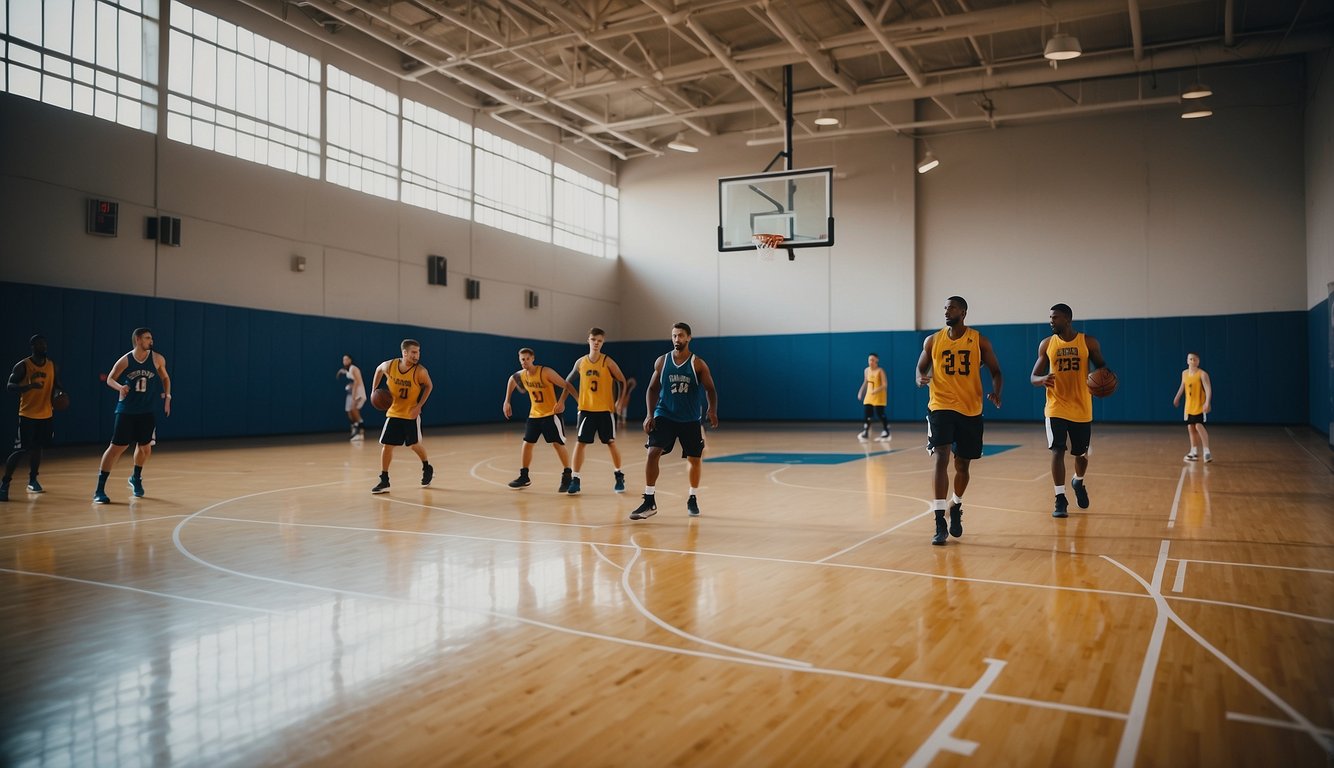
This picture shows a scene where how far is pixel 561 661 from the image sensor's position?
3855 mm

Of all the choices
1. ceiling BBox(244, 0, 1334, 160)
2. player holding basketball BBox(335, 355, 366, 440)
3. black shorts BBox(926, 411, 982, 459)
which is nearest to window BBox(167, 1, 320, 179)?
ceiling BBox(244, 0, 1334, 160)

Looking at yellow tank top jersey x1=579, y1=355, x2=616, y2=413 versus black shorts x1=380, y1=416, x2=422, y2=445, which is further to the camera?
black shorts x1=380, y1=416, x2=422, y2=445

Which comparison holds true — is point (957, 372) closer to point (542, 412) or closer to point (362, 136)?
point (542, 412)

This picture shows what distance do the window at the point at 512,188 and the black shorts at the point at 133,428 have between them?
1599 centimetres

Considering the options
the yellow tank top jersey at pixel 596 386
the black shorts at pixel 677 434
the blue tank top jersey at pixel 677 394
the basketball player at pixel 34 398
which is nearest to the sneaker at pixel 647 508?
the black shorts at pixel 677 434

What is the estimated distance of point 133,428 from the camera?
9.11 meters

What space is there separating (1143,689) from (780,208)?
16.1 metres

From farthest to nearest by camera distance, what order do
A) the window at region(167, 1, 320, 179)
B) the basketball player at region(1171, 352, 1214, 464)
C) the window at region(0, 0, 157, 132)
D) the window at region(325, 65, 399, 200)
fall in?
the window at region(325, 65, 399, 200) < the window at region(167, 1, 320, 179) < the window at region(0, 0, 157, 132) < the basketball player at region(1171, 352, 1214, 464)

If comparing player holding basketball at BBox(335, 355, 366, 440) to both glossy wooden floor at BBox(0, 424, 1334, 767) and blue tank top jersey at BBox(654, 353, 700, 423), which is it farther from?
blue tank top jersey at BBox(654, 353, 700, 423)

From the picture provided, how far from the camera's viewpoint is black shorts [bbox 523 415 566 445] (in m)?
10.1

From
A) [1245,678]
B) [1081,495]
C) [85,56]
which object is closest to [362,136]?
[85,56]

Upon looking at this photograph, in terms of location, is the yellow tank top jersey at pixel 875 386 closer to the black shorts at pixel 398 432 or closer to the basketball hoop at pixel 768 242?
the basketball hoop at pixel 768 242

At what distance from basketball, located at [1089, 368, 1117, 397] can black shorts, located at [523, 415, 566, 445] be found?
218 inches

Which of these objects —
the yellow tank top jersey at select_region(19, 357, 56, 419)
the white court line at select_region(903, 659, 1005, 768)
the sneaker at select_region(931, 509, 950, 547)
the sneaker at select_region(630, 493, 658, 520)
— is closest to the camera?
the white court line at select_region(903, 659, 1005, 768)
